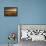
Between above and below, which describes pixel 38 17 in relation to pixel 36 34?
above

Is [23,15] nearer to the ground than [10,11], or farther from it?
nearer to the ground

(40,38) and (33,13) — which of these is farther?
(33,13)

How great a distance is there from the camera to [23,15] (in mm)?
5289

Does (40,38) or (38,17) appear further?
(38,17)

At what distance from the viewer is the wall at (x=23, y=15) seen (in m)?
5.26

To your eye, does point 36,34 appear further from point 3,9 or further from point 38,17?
point 3,9

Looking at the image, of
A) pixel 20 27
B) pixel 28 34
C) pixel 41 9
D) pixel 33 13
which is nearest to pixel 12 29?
pixel 20 27

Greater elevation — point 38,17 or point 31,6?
point 31,6

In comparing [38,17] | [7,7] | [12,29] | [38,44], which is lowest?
[38,44]

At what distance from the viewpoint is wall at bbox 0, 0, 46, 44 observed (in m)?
5.26

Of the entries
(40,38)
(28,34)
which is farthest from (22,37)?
(40,38)

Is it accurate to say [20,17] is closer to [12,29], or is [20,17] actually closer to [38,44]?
[12,29]

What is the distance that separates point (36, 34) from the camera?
504 cm

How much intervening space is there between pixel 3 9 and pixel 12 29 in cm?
83
